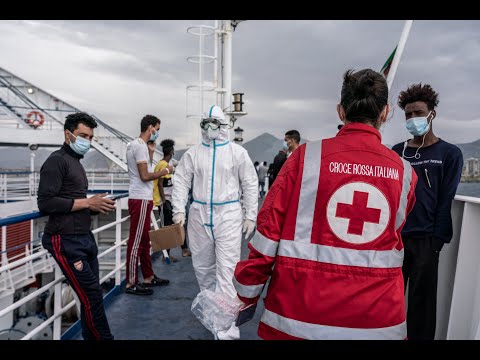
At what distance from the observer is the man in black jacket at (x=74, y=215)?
8.38 feet

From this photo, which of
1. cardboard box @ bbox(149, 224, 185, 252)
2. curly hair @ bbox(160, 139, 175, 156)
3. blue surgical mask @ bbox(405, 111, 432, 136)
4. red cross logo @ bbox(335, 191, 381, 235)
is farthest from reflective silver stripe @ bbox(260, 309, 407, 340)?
curly hair @ bbox(160, 139, 175, 156)

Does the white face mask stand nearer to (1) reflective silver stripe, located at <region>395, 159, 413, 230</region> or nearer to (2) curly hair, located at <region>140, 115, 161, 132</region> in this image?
(2) curly hair, located at <region>140, 115, 161, 132</region>

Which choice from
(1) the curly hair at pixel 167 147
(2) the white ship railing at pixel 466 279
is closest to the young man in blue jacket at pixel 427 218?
(2) the white ship railing at pixel 466 279

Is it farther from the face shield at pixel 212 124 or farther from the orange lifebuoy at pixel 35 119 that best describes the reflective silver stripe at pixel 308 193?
the orange lifebuoy at pixel 35 119

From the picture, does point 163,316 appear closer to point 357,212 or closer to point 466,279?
point 466,279

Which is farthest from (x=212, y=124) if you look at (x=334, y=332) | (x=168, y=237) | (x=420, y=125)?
(x=334, y=332)

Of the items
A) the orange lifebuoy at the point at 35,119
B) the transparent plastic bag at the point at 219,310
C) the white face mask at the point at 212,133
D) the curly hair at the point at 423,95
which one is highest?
the orange lifebuoy at the point at 35,119

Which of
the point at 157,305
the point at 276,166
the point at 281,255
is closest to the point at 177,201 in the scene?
the point at 157,305

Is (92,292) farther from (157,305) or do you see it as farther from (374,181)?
(374,181)

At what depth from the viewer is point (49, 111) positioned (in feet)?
68.1

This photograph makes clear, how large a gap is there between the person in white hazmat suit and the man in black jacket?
89 centimetres

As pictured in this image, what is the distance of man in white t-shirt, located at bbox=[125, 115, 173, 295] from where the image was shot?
4.27 meters

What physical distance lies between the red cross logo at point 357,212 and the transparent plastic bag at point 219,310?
567 mm

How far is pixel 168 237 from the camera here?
152 inches
